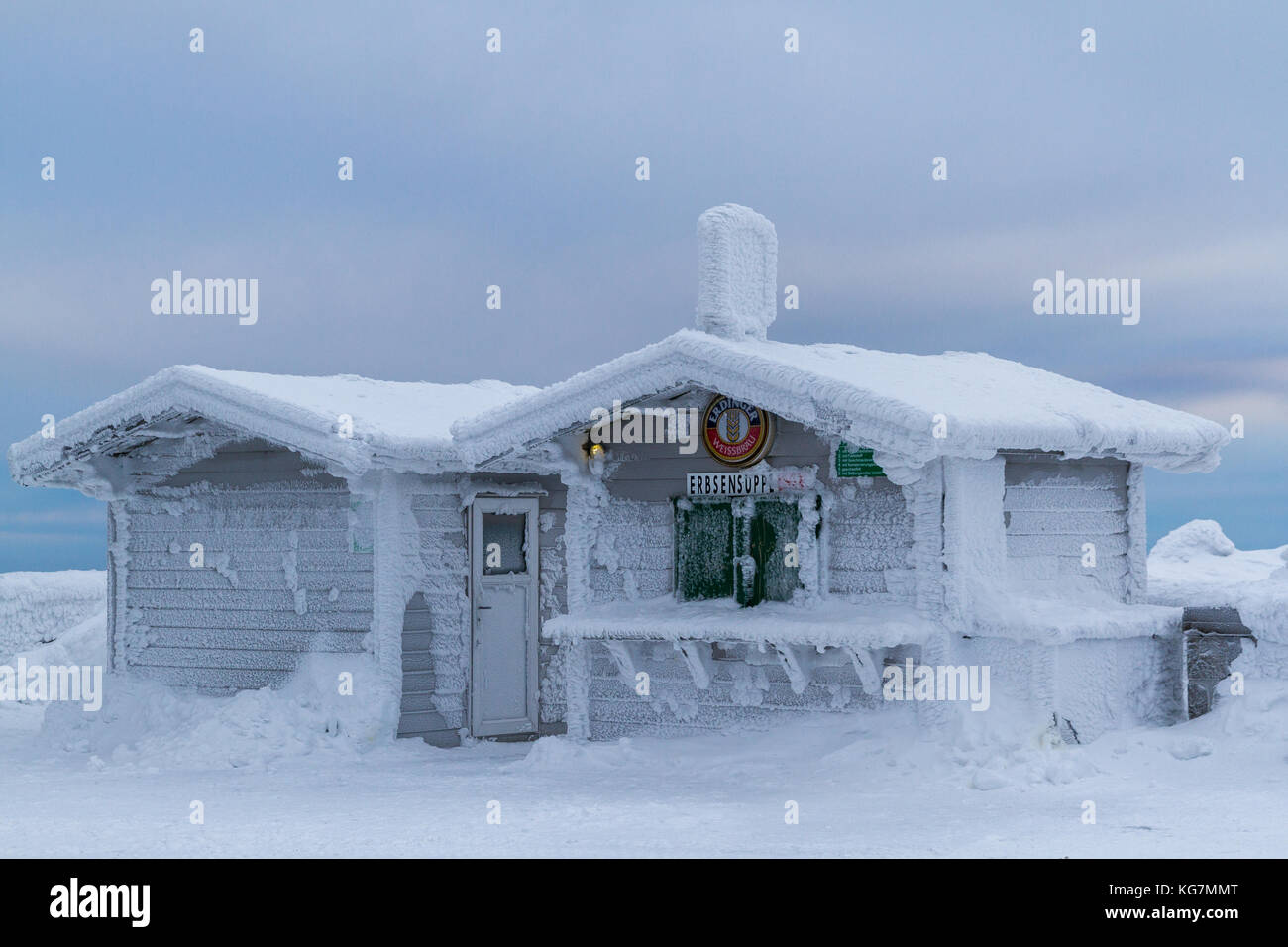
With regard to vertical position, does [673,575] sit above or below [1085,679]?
above

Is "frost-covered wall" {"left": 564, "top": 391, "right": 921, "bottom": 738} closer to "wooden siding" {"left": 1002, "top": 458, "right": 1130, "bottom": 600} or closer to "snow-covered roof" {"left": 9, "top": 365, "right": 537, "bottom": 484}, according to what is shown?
"wooden siding" {"left": 1002, "top": 458, "right": 1130, "bottom": 600}

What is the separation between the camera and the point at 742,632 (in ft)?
38.5

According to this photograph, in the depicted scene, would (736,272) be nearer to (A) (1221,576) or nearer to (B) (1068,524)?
(B) (1068,524)

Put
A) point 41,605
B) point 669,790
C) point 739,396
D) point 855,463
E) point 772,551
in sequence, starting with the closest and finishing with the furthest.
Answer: point 669,790, point 739,396, point 855,463, point 772,551, point 41,605

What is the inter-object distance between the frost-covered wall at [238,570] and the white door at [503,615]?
1145mm

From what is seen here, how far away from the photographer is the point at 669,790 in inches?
436

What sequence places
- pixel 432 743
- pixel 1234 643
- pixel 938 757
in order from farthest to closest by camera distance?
pixel 432 743 → pixel 1234 643 → pixel 938 757

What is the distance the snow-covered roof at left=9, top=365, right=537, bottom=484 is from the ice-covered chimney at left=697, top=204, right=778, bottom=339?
2925mm

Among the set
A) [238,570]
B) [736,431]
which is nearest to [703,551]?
[736,431]

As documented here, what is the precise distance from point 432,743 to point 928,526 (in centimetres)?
582

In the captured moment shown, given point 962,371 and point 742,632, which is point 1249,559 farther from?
point 742,632

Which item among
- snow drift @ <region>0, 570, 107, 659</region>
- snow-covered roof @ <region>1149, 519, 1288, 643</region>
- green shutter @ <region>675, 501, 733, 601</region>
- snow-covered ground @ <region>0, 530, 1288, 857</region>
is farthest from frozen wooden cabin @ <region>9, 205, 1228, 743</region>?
snow drift @ <region>0, 570, 107, 659</region>

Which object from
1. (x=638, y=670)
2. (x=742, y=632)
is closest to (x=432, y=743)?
→ (x=638, y=670)

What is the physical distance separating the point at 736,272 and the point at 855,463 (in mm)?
2269
